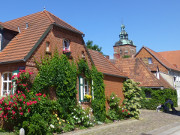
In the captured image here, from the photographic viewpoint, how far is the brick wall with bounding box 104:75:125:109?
16.5 metres

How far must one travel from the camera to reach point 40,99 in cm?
1033

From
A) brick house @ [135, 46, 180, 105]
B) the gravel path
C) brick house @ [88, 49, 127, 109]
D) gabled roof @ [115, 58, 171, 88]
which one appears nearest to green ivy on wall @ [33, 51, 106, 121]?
the gravel path

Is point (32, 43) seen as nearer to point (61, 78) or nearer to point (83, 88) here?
point (61, 78)

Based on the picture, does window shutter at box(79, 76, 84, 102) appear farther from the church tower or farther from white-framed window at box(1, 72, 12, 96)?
the church tower

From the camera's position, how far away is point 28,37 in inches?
488

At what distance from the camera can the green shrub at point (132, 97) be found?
56.9 ft

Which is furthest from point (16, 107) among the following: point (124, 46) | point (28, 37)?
point (124, 46)

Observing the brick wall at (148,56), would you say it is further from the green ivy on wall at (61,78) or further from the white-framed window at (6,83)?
the white-framed window at (6,83)

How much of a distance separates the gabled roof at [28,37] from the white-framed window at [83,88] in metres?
3.38

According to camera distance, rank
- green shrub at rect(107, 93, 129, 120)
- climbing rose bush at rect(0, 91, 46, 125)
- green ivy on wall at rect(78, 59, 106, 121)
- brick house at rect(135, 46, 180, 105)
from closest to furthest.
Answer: climbing rose bush at rect(0, 91, 46, 125) → green ivy on wall at rect(78, 59, 106, 121) → green shrub at rect(107, 93, 129, 120) → brick house at rect(135, 46, 180, 105)

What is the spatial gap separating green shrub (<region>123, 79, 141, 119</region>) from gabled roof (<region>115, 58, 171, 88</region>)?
9.18 metres

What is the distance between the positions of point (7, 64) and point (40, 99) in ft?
9.48

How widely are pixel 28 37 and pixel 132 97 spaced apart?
10.3 meters

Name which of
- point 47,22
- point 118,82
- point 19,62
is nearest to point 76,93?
point 19,62
